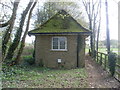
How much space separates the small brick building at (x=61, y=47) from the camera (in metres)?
11.7

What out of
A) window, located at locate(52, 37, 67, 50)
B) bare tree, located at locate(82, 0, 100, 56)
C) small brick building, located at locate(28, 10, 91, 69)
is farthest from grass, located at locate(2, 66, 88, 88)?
bare tree, located at locate(82, 0, 100, 56)

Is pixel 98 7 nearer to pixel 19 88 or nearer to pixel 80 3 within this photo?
pixel 80 3

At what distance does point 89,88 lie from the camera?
5.90m

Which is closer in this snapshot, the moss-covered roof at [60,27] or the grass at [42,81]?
the grass at [42,81]

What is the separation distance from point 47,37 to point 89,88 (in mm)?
7064

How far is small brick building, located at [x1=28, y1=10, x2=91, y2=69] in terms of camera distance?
11.7m

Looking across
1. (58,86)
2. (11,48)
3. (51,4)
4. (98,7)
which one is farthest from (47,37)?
(98,7)

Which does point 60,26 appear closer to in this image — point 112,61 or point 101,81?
point 112,61

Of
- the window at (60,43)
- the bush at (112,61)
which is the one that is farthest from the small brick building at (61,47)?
the bush at (112,61)

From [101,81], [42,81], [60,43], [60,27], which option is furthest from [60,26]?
[101,81]

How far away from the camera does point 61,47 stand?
39.0 ft

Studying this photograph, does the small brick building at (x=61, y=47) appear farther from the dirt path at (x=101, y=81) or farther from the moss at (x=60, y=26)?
the dirt path at (x=101, y=81)

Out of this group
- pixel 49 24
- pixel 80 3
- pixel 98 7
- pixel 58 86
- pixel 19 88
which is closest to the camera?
pixel 19 88

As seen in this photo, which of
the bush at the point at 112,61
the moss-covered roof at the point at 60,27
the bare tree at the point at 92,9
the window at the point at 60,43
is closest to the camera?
the bush at the point at 112,61
